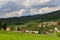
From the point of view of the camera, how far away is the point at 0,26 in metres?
113

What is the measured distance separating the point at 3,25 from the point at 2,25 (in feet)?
5.09

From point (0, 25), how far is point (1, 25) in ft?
1.95

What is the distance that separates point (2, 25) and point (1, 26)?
4.21m

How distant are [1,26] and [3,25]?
5.72m

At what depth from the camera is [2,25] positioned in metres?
117

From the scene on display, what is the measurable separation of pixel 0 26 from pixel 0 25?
89 centimetres

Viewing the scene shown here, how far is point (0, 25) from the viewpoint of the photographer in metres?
113

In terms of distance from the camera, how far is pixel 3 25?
118812 millimetres

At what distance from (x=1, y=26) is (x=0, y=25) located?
35.3 inches

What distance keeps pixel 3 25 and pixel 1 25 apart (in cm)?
515

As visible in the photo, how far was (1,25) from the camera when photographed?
114 m

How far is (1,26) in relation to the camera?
11312 cm

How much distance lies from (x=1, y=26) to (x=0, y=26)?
25.2 inches

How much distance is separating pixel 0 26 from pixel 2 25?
4612 millimetres
